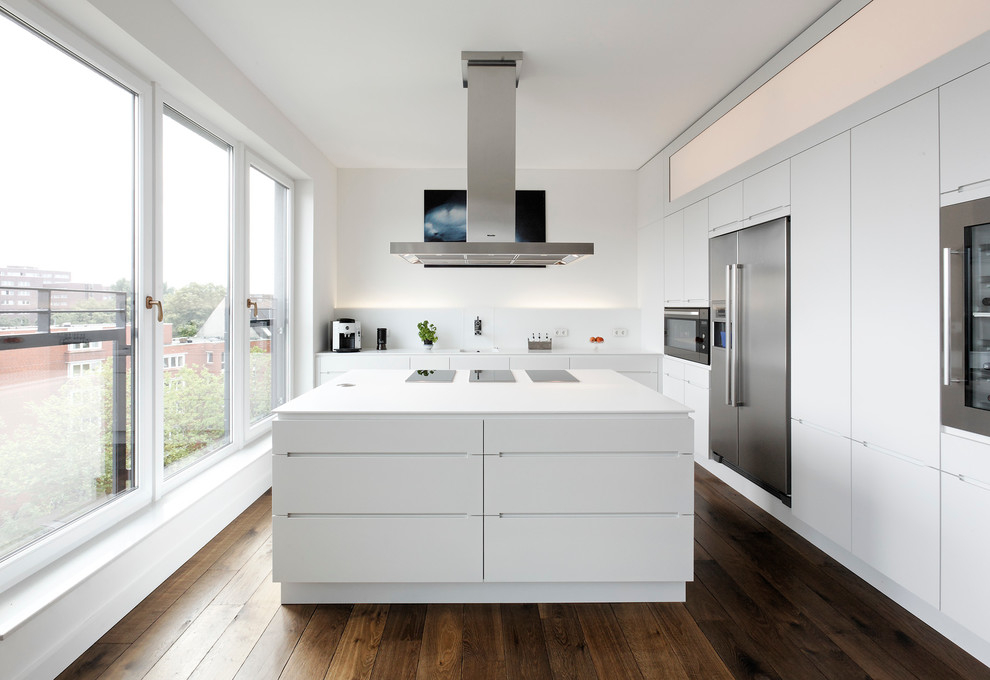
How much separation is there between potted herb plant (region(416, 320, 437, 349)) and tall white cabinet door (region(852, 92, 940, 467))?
3521mm

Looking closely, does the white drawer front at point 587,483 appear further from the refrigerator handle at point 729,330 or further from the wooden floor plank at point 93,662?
the wooden floor plank at point 93,662

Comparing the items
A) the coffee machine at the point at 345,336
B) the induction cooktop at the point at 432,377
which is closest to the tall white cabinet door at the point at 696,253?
the induction cooktop at the point at 432,377

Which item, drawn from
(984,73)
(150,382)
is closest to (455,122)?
(150,382)

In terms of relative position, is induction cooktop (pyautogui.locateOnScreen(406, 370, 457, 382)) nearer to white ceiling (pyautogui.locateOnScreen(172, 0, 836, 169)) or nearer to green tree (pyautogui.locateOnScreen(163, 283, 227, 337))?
green tree (pyautogui.locateOnScreen(163, 283, 227, 337))

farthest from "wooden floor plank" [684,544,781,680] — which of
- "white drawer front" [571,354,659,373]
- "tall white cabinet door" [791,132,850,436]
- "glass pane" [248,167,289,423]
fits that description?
"glass pane" [248,167,289,423]

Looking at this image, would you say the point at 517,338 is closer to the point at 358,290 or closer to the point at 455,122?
the point at 358,290

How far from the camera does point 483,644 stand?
193 cm

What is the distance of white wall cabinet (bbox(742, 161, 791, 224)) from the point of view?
2859 millimetres

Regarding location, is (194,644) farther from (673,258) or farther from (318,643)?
(673,258)

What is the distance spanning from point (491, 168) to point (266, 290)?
81.3 inches

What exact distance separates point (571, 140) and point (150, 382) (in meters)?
3.53

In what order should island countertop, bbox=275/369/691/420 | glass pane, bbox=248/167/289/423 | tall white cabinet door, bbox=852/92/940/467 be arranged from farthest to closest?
glass pane, bbox=248/167/289/423 < island countertop, bbox=275/369/691/420 < tall white cabinet door, bbox=852/92/940/467

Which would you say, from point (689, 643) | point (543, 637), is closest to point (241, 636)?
point (543, 637)

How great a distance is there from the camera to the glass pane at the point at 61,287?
179 centimetres
